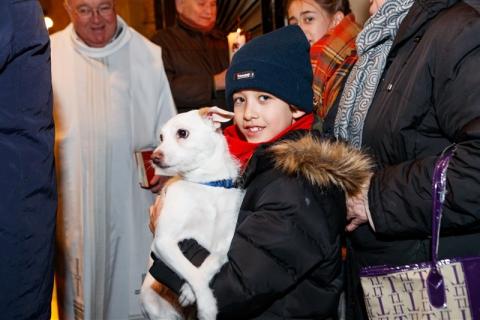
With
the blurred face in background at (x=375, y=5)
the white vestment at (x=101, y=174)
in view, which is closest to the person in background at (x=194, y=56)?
the white vestment at (x=101, y=174)

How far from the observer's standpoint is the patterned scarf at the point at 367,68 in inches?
74.8

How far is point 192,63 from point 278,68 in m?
2.08

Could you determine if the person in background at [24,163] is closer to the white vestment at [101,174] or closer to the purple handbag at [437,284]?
the purple handbag at [437,284]

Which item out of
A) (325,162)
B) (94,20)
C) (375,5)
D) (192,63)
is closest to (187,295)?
(325,162)

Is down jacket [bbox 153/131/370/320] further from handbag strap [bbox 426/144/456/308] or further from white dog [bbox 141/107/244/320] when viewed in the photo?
handbag strap [bbox 426/144/456/308]

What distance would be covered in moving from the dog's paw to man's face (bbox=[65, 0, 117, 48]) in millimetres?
2108

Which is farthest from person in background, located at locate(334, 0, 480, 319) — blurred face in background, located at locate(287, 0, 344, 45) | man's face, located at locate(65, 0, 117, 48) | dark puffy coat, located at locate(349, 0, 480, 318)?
man's face, located at locate(65, 0, 117, 48)

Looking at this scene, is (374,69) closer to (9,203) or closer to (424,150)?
(424,150)

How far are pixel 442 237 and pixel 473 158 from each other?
0.28 m

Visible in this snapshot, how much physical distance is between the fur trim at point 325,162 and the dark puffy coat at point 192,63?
6.86 feet

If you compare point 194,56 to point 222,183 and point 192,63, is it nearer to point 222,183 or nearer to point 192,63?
point 192,63

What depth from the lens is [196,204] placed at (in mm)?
1782

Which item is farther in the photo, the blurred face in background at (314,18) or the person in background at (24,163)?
the blurred face in background at (314,18)

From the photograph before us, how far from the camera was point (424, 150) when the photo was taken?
5.63ft
